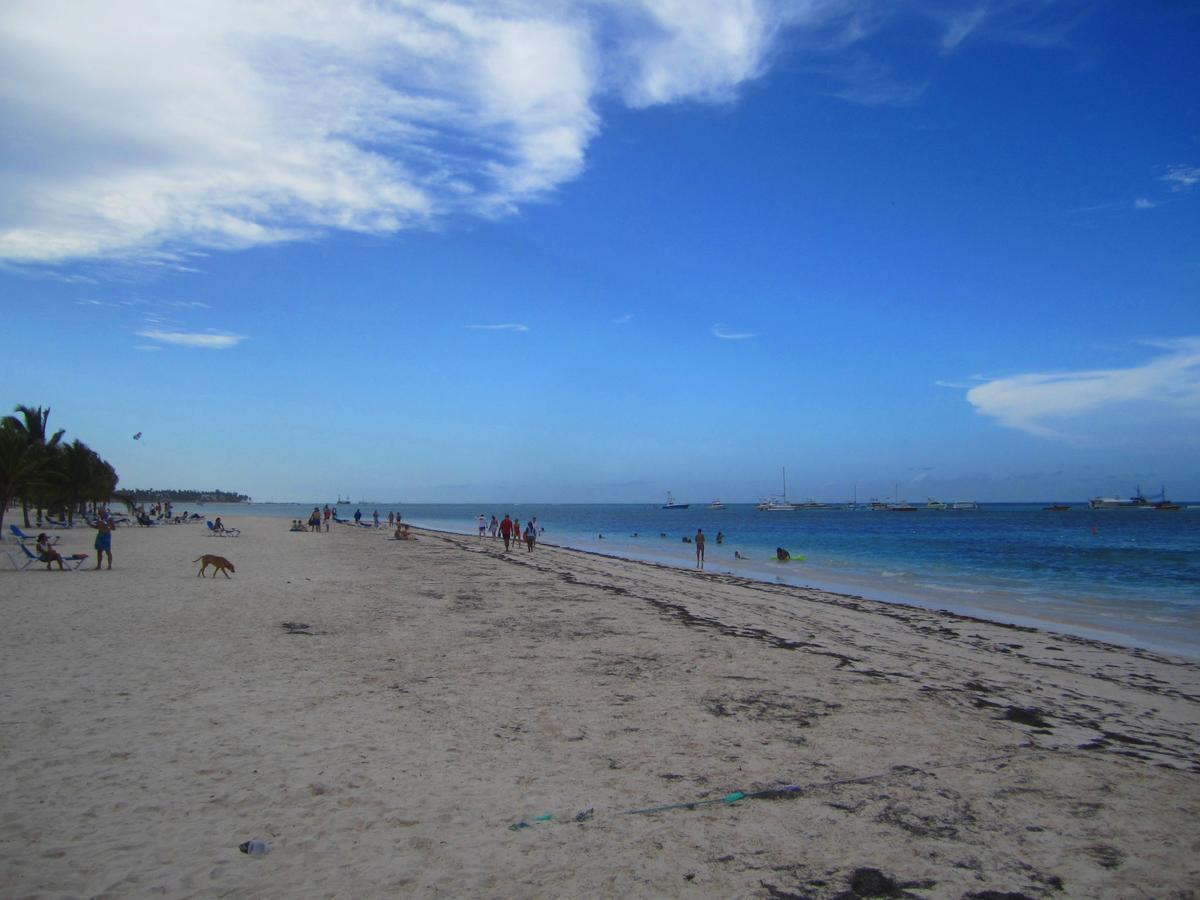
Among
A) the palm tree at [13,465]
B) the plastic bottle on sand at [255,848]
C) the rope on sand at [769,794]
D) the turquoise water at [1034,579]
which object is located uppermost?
the palm tree at [13,465]

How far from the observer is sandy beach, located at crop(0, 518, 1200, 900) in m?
4.27

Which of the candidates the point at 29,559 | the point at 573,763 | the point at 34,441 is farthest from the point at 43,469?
the point at 573,763

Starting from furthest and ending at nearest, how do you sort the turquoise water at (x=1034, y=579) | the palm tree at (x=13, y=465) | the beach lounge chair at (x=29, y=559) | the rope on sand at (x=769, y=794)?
the palm tree at (x=13, y=465) → the beach lounge chair at (x=29, y=559) → the turquoise water at (x=1034, y=579) → the rope on sand at (x=769, y=794)

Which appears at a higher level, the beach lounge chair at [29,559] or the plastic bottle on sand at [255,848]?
the beach lounge chair at [29,559]

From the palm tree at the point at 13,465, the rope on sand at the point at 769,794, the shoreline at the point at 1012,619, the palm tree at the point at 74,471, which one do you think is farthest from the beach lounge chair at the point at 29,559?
the palm tree at the point at 74,471

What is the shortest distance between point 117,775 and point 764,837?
180 inches

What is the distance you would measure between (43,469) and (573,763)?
51.5 m

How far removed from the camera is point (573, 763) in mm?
6020

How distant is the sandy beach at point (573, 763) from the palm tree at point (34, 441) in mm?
35721

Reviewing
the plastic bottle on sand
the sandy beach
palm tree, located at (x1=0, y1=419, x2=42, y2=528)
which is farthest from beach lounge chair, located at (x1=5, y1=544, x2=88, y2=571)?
palm tree, located at (x1=0, y1=419, x2=42, y2=528)

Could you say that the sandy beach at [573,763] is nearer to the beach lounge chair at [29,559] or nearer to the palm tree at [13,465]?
the beach lounge chair at [29,559]

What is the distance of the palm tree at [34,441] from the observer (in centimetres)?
4036

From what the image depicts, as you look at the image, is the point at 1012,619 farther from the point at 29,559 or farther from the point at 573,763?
the point at 29,559

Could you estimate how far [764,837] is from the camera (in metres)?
4.75
